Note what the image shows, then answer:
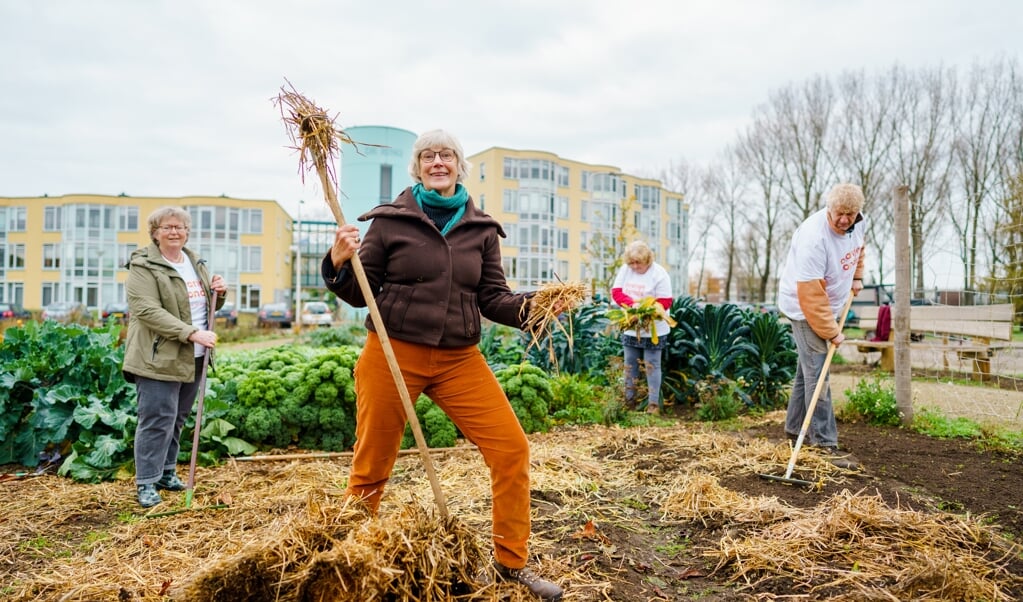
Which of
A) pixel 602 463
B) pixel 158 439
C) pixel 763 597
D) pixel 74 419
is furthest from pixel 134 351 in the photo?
pixel 763 597

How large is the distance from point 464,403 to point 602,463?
→ 2.62 meters

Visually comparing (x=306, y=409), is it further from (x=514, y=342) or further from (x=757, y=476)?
(x=757, y=476)

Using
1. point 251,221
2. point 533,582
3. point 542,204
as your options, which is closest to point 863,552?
point 533,582

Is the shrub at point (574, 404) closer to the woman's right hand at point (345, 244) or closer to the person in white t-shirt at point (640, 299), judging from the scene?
the person in white t-shirt at point (640, 299)

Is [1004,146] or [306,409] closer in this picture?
[306,409]

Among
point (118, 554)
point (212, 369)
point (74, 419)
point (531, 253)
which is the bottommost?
point (118, 554)

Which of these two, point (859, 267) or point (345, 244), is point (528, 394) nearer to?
point (859, 267)

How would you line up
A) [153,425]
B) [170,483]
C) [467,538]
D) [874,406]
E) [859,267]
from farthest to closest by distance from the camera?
[874,406] → [859,267] → [170,483] → [153,425] → [467,538]

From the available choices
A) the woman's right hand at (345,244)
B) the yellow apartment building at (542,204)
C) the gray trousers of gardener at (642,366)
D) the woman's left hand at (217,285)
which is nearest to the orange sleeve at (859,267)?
the gray trousers of gardener at (642,366)

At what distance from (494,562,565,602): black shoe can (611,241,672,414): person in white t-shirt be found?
14.1ft

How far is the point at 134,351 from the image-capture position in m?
4.05

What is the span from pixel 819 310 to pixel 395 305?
3.44 metres

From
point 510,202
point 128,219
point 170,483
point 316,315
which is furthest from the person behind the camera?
point 510,202

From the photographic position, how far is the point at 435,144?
2764 mm
